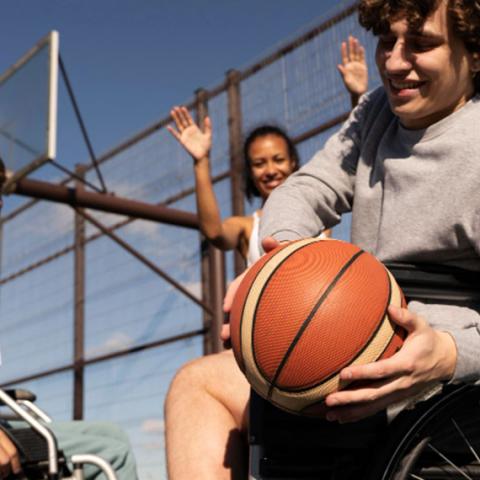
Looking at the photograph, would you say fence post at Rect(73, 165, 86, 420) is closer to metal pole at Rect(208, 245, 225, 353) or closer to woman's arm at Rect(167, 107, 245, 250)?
metal pole at Rect(208, 245, 225, 353)

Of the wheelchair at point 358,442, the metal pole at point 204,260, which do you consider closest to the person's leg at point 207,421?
the wheelchair at point 358,442

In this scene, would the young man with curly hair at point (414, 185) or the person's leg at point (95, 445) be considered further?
the person's leg at point (95, 445)

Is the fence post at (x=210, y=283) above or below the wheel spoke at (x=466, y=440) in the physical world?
above

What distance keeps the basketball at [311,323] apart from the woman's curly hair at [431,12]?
0.56m

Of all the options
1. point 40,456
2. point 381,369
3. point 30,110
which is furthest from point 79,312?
point 381,369

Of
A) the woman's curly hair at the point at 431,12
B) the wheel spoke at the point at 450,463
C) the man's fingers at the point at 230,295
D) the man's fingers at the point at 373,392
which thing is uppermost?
the woman's curly hair at the point at 431,12

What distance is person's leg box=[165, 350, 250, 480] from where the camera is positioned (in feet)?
6.24

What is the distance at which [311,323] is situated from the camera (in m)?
1.53

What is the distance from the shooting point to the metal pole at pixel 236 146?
20.6ft

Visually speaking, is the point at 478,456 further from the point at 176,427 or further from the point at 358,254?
the point at 176,427

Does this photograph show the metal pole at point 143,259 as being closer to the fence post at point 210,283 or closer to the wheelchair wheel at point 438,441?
the fence post at point 210,283

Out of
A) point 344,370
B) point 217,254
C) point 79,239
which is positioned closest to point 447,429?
point 344,370

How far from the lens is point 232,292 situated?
1.76 m

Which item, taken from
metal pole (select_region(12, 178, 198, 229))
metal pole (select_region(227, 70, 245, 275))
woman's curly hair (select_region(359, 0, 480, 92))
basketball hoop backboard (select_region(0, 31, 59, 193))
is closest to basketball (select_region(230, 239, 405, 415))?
woman's curly hair (select_region(359, 0, 480, 92))
